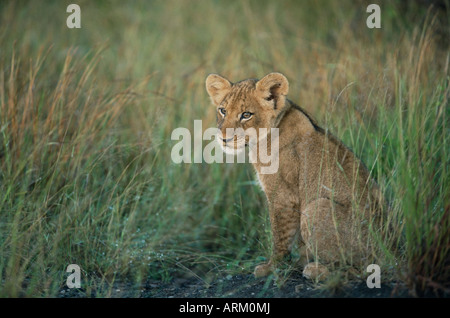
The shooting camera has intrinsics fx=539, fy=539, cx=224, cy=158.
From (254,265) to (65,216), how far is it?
198 cm

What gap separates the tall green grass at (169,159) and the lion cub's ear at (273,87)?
2.15 ft

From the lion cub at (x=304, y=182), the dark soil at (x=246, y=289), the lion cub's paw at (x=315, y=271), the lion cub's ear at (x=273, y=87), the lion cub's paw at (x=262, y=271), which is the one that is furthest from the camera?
the lion cub's ear at (x=273, y=87)

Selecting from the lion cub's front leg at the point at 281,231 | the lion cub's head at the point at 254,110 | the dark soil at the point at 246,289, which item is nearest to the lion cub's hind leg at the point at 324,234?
the dark soil at the point at 246,289

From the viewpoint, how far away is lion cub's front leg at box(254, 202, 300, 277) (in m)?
4.95

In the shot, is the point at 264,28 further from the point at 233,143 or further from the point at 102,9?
the point at 233,143

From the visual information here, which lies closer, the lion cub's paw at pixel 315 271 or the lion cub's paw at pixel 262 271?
the lion cub's paw at pixel 315 271

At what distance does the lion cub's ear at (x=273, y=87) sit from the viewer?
5164mm

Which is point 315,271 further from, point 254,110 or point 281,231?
point 254,110

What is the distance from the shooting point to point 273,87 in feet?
17.3

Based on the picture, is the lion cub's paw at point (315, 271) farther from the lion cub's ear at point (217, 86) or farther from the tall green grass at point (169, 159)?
the lion cub's ear at point (217, 86)

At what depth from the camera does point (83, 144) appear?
589cm

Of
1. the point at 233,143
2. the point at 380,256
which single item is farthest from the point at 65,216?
the point at 380,256

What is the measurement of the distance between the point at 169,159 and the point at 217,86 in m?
1.59

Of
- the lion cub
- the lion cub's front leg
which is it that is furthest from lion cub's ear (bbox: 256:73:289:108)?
the lion cub's front leg
